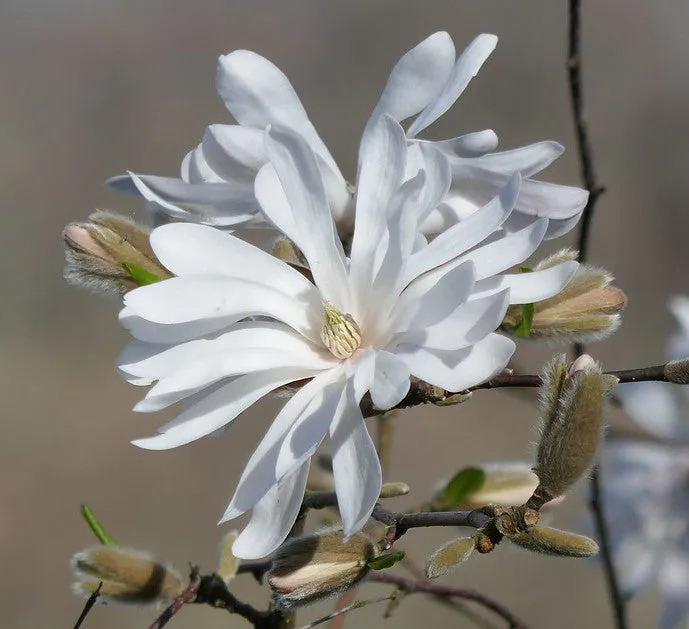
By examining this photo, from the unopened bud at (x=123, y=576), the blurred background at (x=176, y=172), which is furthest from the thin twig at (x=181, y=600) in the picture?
the blurred background at (x=176, y=172)

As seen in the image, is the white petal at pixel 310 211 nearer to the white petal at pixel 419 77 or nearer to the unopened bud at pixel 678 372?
the white petal at pixel 419 77

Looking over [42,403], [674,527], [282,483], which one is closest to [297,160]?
[282,483]

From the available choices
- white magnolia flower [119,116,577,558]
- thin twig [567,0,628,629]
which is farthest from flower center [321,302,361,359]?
thin twig [567,0,628,629]

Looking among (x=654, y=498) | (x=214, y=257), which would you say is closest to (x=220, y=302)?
(x=214, y=257)

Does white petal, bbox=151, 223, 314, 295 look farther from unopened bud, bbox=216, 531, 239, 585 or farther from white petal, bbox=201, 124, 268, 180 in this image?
unopened bud, bbox=216, 531, 239, 585

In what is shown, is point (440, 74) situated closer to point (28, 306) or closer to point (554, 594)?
point (554, 594)

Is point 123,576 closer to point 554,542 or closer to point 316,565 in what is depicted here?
point 316,565
